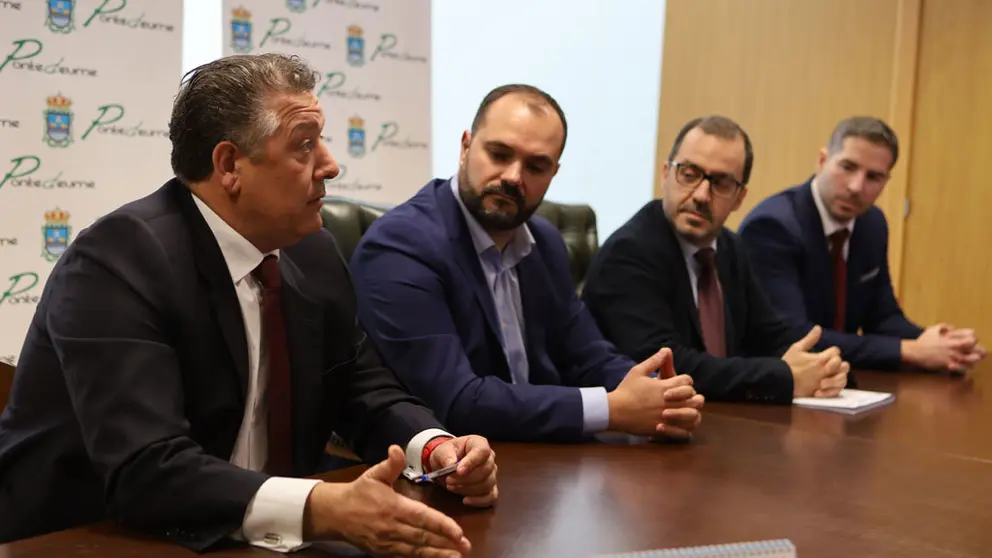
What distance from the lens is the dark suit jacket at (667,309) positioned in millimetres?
2498

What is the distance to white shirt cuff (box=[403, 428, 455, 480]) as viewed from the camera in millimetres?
1660

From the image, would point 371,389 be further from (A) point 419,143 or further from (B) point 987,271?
(B) point 987,271

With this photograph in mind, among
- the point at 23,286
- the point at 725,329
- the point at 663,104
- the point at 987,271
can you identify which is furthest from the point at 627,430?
the point at 663,104

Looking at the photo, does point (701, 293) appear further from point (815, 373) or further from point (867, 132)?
point (867, 132)

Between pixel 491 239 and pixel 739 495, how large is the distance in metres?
0.97

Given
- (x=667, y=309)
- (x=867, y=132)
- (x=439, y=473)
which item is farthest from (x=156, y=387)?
(x=867, y=132)

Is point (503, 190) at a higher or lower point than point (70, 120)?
lower

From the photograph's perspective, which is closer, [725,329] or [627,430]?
[627,430]

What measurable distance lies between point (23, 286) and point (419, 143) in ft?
5.47

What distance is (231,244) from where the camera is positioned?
5.19ft

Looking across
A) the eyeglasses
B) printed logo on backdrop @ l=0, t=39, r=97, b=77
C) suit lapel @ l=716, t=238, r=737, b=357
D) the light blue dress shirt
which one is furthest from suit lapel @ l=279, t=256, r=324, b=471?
printed logo on backdrop @ l=0, t=39, r=97, b=77

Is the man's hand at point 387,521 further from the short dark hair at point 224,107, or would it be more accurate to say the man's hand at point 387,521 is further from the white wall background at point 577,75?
the white wall background at point 577,75

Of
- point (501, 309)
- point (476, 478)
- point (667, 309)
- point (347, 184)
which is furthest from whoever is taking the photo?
point (347, 184)

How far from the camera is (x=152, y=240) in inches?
57.8
